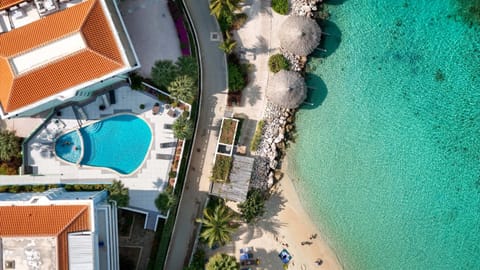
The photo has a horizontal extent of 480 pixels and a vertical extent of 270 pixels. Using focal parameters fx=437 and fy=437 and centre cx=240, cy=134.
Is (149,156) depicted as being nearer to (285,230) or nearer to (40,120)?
(40,120)

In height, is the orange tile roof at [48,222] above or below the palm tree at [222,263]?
above

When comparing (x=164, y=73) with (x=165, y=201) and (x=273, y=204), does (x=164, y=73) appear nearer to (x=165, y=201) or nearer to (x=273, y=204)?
(x=165, y=201)

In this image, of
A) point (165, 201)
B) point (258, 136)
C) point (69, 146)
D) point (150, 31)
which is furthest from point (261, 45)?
point (69, 146)

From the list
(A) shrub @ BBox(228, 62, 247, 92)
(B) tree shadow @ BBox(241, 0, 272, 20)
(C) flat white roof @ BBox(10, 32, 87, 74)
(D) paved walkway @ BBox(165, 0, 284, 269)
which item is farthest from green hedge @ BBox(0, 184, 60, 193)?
(B) tree shadow @ BBox(241, 0, 272, 20)

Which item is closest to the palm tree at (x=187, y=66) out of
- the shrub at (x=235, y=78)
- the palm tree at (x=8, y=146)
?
the shrub at (x=235, y=78)

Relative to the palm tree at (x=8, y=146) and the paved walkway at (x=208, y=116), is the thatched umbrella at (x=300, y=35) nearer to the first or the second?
the paved walkway at (x=208, y=116)
